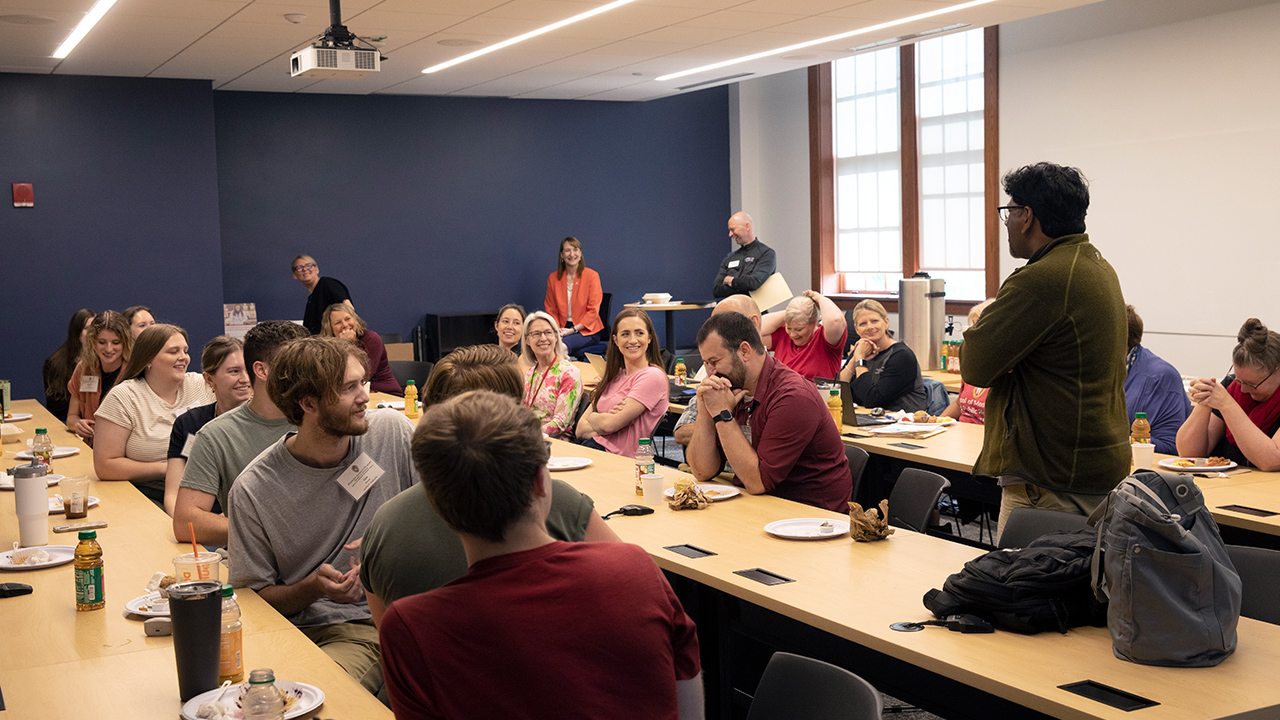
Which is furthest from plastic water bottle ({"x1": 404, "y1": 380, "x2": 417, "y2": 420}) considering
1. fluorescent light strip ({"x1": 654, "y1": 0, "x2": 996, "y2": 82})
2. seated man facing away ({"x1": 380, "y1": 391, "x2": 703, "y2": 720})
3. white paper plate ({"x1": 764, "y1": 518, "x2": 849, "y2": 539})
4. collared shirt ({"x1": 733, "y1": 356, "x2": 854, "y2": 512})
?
seated man facing away ({"x1": 380, "y1": 391, "x2": 703, "y2": 720})

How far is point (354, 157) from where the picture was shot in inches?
434

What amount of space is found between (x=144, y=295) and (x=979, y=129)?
7.57m

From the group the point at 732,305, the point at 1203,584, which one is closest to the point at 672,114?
the point at 732,305

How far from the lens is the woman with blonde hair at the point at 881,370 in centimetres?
586

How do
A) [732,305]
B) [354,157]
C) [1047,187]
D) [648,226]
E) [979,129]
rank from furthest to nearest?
[648,226]
[354,157]
[979,129]
[732,305]
[1047,187]

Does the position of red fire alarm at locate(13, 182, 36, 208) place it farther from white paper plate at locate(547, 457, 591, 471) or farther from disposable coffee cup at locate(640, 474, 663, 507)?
disposable coffee cup at locate(640, 474, 663, 507)

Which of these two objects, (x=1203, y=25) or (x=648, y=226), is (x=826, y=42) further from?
(x=648, y=226)

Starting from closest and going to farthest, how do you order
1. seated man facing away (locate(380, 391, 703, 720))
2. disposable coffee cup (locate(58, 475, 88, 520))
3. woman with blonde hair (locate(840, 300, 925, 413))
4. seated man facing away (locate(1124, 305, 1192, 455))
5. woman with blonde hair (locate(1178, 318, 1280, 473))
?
seated man facing away (locate(380, 391, 703, 720)), disposable coffee cup (locate(58, 475, 88, 520)), woman with blonde hair (locate(1178, 318, 1280, 473)), seated man facing away (locate(1124, 305, 1192, 455)), woman with blonde hair (locate(840, 300, 925, 413))

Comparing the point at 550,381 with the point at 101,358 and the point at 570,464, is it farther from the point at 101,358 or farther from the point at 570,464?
the point at 101,358

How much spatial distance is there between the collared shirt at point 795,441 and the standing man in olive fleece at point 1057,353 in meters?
0.68

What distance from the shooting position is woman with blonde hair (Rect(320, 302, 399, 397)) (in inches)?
265

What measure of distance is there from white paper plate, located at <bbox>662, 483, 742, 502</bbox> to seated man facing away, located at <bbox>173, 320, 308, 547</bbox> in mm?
1253

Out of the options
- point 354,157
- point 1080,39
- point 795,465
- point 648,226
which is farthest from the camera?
point 648,226

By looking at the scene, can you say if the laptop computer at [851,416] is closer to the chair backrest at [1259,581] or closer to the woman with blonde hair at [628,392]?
the woman with blonde hair at [628,392]
